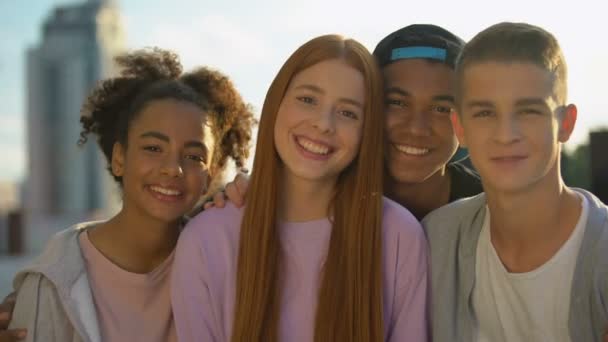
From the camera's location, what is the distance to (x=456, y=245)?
9.38 feet

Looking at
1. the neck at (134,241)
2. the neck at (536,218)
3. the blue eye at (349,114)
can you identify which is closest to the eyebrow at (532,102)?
the neck at (536,218)

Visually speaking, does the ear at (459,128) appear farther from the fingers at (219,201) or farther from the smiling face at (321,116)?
the fingers at (219,201)

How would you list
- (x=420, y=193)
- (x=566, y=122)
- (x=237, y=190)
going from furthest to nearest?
1. (x=420, y=193)
2. (x=237, y=190)
3. (x=566, y=122)

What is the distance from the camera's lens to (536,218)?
270 centimetres

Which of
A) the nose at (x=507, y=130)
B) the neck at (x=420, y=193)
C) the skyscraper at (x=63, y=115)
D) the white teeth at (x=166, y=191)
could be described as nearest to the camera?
the nose at (x=507, y=130)

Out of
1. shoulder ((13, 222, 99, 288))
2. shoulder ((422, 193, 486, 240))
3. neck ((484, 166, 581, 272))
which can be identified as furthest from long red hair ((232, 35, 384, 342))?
shoulder ((13, 222, 99, 288))

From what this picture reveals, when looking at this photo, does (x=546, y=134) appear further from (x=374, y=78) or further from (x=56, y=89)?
(x=56, y=89)

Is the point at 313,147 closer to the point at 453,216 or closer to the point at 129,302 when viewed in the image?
the point at 453,216

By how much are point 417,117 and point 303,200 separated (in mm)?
605

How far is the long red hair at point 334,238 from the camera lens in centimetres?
280

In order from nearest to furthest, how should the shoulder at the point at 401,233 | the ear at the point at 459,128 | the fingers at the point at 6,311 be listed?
the ear at the point at 459,128
the shoulder at the point at 401,233
the fingers at the point at 6,311

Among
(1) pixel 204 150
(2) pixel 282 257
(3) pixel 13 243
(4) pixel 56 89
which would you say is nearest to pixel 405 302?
(2) pixel 282 257

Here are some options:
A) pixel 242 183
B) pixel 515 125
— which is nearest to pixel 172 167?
pixel 242 183

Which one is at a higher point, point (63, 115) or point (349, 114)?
point (63, 115)
